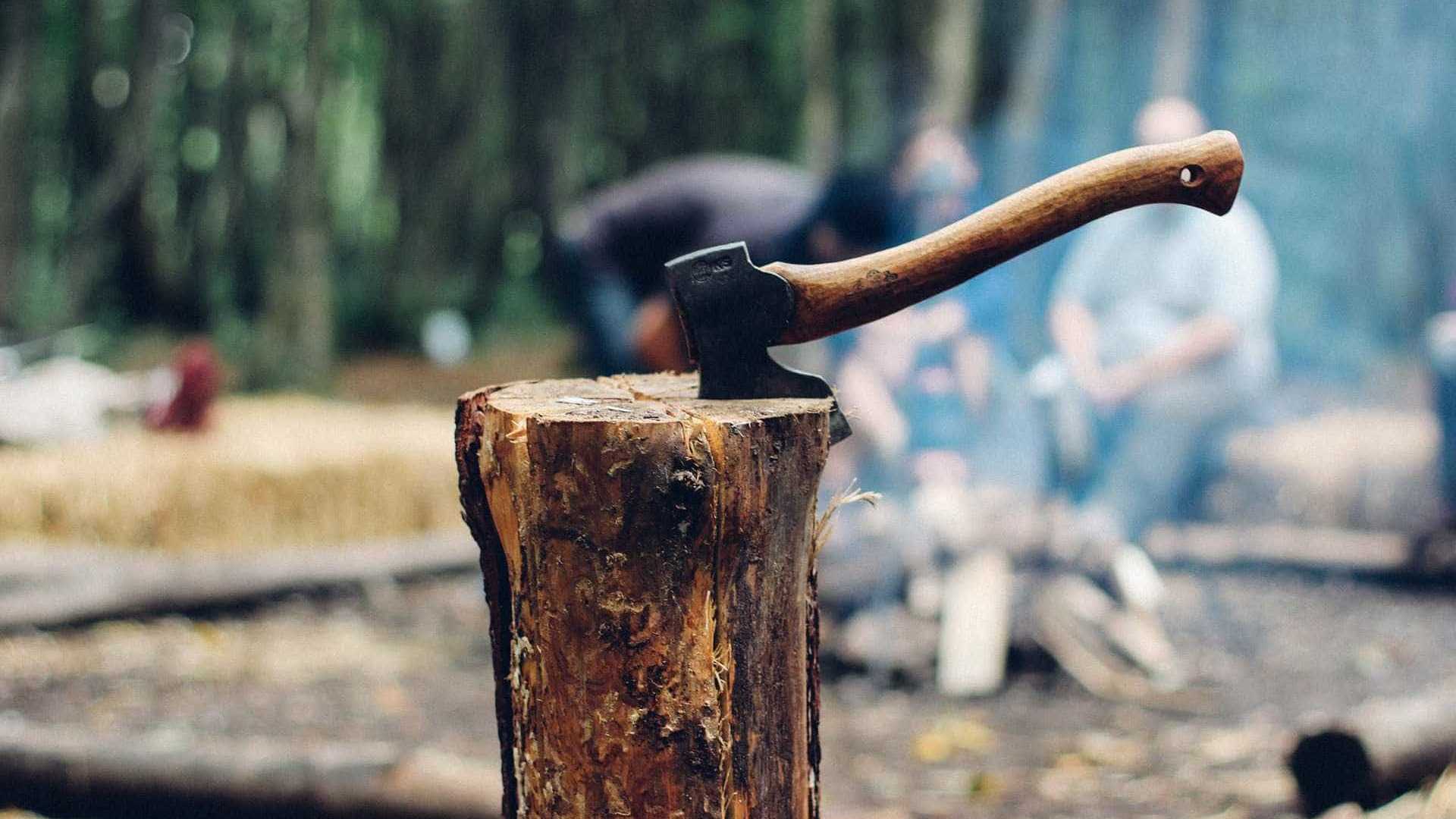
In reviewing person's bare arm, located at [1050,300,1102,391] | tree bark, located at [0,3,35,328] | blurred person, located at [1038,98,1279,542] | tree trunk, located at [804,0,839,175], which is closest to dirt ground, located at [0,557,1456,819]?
blurred person, located at [1038,98,1279,542]

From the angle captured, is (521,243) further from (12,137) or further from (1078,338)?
(1078,338)

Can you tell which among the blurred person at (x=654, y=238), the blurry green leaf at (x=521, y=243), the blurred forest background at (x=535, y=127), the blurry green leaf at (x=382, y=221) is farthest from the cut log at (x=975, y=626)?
the blurry green leaf at (x=521, y=243)

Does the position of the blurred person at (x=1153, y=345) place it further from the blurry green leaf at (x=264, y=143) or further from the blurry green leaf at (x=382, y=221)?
the blurry green leaf at (x=264, y=143)

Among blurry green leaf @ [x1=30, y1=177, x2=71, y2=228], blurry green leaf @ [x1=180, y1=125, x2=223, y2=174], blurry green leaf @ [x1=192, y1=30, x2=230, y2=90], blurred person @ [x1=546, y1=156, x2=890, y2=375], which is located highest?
blurry green leaf @ [x1=192, y1=30, x2=230, y2=90]

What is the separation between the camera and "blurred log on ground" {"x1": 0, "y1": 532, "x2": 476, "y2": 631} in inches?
170

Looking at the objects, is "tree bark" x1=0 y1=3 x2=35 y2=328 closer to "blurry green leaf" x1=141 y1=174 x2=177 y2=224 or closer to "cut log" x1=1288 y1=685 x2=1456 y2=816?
"blurry green leaf" x1=141 y1=174 x2=177 y2=224

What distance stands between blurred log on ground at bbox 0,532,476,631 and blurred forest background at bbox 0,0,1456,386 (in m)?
2.70

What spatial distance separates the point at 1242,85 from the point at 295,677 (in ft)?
25.2

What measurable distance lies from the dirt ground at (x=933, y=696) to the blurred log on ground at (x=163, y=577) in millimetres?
80

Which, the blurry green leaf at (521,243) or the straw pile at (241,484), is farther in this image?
the blurry green leaf at (521,243)

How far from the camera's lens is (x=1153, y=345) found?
459 centimetres

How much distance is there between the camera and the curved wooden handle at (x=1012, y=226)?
1457 millimetres

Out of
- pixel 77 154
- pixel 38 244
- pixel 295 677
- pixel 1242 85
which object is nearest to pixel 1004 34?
pixel 1242 85

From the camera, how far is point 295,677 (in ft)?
13.5
